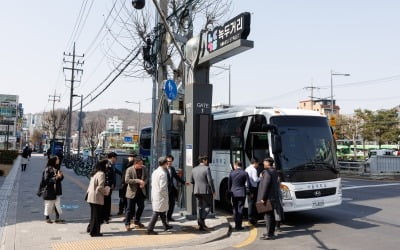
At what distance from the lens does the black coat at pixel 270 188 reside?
29.7ft

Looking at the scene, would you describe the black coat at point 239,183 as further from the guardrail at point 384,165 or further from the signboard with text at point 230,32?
the guardrail at point 384,165

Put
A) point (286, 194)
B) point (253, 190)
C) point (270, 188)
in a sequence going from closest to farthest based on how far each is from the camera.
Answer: point (270, 188)
point (286, 194)
point (253, 190)

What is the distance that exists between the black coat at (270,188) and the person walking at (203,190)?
1.20 meters

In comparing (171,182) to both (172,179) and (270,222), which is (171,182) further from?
(270,222)

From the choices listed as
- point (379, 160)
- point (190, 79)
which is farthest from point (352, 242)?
point (379, 160)

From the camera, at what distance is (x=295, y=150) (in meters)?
10.7

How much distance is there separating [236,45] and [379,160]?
81.1 ft

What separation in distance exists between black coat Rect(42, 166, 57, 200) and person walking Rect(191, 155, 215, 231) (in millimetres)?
3564

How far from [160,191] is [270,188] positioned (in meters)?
2.48

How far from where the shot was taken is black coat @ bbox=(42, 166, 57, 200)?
1007cm

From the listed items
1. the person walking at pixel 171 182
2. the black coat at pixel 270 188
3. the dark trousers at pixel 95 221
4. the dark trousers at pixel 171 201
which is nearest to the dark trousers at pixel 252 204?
the black coat at pixel 270 188

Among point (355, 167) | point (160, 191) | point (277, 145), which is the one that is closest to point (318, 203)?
point (277, 145)

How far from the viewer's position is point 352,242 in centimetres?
849

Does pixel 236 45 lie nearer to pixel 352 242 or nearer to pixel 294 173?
pixel 294 173
